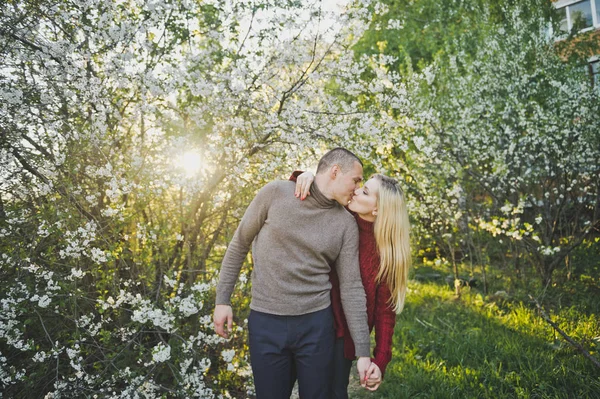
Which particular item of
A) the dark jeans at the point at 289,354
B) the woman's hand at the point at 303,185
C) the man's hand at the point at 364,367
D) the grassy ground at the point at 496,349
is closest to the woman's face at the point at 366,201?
the woman's hand at the point at 303,185

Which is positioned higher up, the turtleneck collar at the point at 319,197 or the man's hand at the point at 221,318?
the turtleneck collar at the point at 319,197

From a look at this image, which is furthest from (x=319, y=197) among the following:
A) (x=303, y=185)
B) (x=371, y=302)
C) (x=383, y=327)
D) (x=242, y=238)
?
(x=383, y=327)

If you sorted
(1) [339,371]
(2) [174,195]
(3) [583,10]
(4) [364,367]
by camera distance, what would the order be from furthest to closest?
(3) [583,10] < (2) [174,195] < (1) [339,371] < (4) [364,367]

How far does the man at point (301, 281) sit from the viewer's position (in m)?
2.25

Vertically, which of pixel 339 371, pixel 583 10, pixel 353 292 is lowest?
pixel 339 371

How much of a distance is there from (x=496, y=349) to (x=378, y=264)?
2.77 m

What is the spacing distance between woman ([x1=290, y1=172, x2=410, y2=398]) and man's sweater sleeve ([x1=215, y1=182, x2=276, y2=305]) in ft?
0.74

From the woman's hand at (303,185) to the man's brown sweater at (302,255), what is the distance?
0.14 feet

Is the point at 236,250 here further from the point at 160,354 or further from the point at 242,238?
the point at 160,354

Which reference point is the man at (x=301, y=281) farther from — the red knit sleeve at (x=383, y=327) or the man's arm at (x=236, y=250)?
the red knit sleeve at (x=383, y=327)

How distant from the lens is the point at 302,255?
230 cm

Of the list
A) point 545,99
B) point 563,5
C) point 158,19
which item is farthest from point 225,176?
point 563,5

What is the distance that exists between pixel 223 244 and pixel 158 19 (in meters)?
2.07

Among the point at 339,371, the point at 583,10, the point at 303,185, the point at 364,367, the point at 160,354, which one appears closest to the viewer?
the point at 364,367
